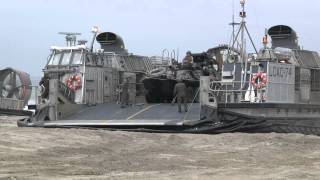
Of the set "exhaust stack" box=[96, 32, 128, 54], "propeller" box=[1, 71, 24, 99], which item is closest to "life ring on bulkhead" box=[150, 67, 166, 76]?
"exhaust stack" box=[96, 32, 128, 54]

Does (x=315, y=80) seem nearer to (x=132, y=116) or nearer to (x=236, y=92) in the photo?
(x=236, y=92)

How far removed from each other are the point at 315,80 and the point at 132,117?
6201 millimetres

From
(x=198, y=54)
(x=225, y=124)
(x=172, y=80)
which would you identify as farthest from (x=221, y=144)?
(x=198, y=54)

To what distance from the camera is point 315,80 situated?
1838 centimetres

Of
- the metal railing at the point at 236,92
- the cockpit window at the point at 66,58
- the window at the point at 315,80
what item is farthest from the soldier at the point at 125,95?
the window at the point at 315,80

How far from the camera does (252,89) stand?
15.6 m

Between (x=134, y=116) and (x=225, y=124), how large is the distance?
249 cm

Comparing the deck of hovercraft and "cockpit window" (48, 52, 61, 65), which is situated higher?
"cockpit window" (48, 52, 61, 65)

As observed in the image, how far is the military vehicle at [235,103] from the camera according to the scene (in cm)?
1477

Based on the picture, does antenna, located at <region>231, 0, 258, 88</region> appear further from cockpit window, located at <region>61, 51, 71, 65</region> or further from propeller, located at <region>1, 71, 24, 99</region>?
propeller, located at <region>1, 71, 24, 99</region>

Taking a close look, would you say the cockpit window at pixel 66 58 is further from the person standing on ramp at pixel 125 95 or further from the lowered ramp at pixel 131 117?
the person standing on ramp at pixel 125 95

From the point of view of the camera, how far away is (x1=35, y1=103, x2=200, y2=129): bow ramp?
14.7 meters

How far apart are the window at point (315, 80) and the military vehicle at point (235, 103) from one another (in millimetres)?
30

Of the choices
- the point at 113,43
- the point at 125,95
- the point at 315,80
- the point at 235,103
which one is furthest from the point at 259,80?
the point at 113,43
